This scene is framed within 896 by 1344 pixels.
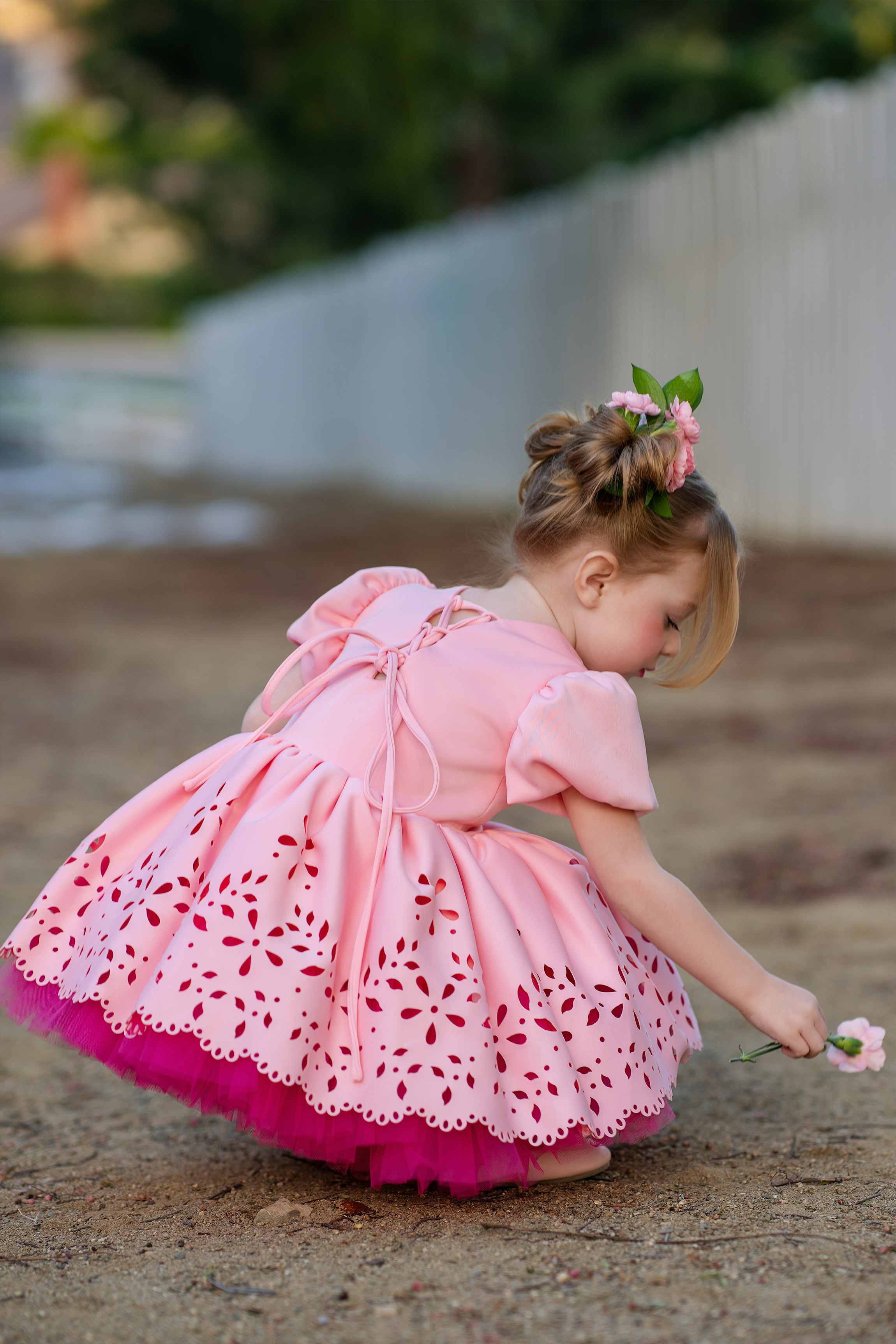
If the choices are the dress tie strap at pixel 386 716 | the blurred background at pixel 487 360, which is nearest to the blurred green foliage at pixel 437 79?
the blurred background at pixel 487 360

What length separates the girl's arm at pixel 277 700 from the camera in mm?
1980

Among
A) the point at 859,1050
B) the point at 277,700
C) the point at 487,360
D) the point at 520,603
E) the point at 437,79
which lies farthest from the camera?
the point at 437,79

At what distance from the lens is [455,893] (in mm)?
1694

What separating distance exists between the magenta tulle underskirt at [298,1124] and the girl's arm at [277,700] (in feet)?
1.45

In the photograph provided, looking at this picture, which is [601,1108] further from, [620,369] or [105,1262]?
[620,369]

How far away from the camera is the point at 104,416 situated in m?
31.6

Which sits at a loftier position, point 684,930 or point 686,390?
point 686,390

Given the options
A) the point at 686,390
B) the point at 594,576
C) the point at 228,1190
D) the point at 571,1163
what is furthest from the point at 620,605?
the point at 228,1190

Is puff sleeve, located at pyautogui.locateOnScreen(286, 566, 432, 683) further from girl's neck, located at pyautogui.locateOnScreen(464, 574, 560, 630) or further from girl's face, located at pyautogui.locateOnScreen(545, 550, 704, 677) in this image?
girl's face, located at pyautogui.locateOnScreen(545, 550, 704, 677)

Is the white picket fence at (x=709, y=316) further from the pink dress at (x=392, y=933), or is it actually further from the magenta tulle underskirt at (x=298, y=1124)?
the magenta tulle underskirt at (x=298, y=1124)

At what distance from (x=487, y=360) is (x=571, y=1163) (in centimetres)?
1096

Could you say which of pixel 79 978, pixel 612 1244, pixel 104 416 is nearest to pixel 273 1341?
pixel 612 1244

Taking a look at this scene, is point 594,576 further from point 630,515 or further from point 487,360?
point 487,360

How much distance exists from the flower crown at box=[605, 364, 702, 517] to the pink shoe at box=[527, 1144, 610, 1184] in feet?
2.48
